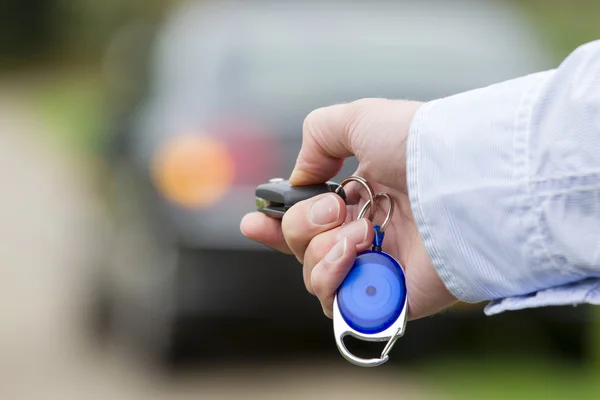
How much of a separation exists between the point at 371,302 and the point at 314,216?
0.99ft

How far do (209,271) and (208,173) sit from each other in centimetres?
49

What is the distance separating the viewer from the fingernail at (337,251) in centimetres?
203

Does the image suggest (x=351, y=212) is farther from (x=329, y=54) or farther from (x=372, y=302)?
(x=329, y=54)

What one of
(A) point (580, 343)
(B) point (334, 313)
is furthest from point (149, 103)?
(B) point (334, 313)

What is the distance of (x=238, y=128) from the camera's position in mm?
4504

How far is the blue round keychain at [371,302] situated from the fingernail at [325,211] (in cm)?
16

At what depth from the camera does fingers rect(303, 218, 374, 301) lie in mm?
2041

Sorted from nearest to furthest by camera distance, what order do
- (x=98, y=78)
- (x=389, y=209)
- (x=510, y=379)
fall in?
(x=389, y=209), (x=510, y=379), (x=98, y=78)

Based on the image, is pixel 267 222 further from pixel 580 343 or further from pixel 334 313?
pixel 580 343

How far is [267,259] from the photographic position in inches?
180

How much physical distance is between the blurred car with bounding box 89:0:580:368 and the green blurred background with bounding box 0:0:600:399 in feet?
1.20

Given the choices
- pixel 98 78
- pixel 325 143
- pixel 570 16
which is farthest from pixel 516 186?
pixel 98 78

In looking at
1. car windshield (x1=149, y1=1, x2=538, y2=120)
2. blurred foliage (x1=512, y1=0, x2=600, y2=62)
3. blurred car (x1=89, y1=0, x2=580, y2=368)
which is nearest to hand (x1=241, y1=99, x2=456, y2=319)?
blurred car (x1=89, y1=0, x2=580, y2=368)

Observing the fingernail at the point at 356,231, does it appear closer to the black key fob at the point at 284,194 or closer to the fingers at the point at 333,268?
the fingers at the point at 333,268
